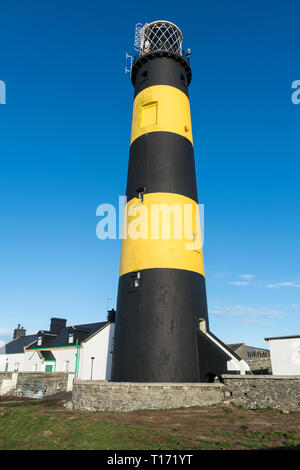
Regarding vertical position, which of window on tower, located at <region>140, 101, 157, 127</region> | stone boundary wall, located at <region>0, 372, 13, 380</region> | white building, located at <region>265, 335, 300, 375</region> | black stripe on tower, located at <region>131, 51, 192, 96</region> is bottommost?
stone boundary wall, located at <region>0, 372, 13, 380</region>

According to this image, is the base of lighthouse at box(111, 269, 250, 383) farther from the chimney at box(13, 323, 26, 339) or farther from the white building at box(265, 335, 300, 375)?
the chimney at box(13, 323, 26, 339)

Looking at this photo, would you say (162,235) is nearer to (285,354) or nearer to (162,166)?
(162,166)

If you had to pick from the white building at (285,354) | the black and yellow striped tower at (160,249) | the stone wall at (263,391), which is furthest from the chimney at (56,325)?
the stone wall at (263,391)

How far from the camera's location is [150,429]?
416 inches

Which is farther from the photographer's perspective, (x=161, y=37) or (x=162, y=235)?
(x=161, y=37)

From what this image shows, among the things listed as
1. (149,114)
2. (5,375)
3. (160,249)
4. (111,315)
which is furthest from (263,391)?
(5,375)

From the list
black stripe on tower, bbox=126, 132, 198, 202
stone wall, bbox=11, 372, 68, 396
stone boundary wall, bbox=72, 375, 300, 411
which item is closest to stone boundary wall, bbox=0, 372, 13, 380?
stone wall, bbox=11, 372, 68, 396

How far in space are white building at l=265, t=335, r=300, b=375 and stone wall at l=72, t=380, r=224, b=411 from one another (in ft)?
28.4

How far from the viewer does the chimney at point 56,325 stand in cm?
3941

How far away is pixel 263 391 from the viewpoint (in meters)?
13.5

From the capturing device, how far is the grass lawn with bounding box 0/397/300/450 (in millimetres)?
9133

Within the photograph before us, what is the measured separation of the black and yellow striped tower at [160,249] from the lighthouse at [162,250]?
0.15 ft

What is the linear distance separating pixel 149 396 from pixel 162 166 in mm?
11435

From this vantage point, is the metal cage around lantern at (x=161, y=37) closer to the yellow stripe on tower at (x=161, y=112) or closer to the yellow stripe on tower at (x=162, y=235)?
the yellow stripe on tower at (x=161, y=112)
